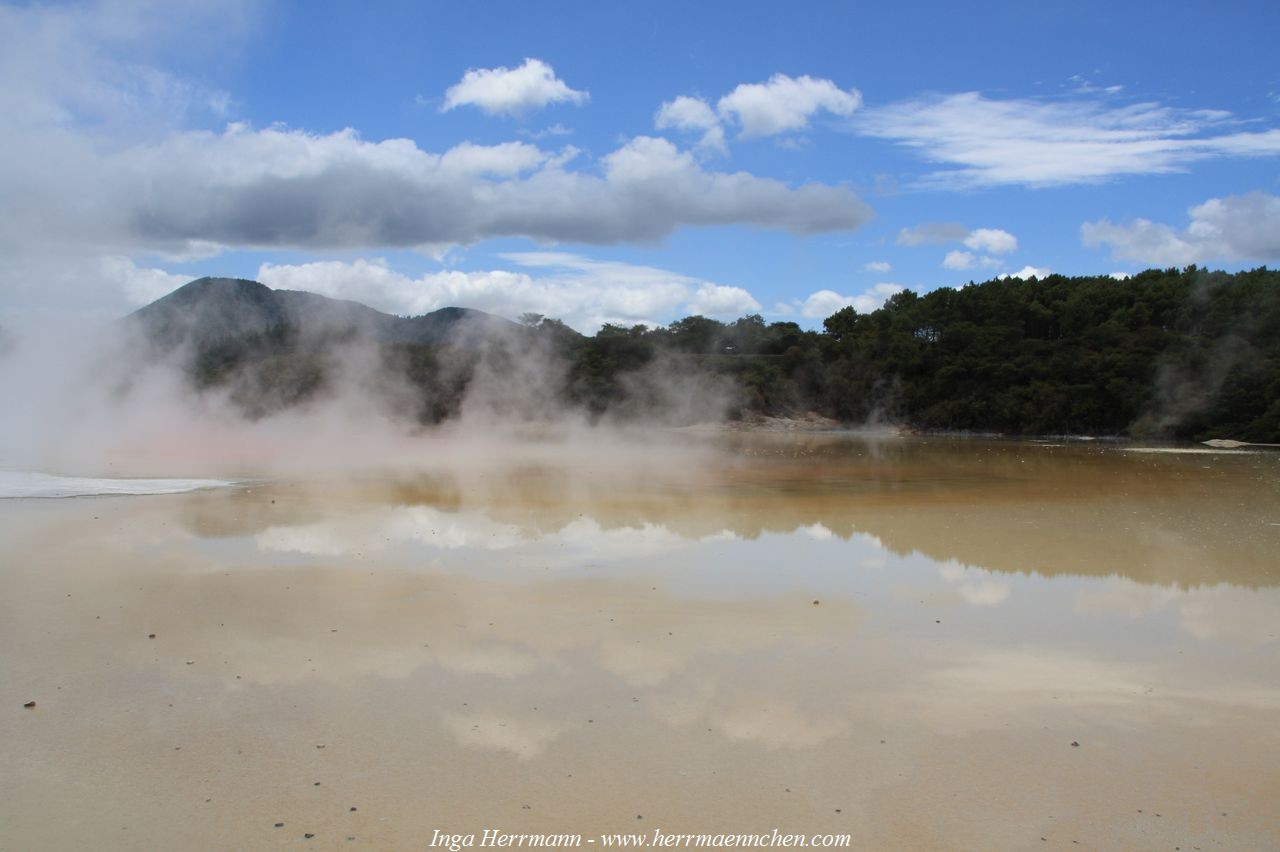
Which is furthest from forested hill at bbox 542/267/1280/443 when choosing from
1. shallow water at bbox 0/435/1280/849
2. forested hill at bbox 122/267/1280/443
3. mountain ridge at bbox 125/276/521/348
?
shallow water at bbox 0/435/1280/849

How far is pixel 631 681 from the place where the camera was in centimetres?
378

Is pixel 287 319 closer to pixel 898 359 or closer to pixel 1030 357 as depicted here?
pixel 898 359

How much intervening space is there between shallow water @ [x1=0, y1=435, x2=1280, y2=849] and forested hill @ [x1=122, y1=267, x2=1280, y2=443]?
18.1m

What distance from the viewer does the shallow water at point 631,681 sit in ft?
8.93

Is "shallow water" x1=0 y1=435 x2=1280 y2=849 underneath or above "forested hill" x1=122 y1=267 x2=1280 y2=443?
underneath

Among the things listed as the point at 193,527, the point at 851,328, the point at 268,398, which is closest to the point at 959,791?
the point at 193,527

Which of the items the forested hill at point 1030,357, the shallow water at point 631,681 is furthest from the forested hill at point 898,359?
the shallow water at point 631,681

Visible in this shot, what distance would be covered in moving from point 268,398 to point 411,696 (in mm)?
21341

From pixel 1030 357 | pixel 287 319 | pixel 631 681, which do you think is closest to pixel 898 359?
pixel 1030 357

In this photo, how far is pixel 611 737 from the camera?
3207mm

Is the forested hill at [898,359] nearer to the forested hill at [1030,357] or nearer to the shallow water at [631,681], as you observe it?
the forested hill at [1030,357]

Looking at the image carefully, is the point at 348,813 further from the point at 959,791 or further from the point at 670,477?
the point at 670,477

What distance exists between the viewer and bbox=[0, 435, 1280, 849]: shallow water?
2.72 metres

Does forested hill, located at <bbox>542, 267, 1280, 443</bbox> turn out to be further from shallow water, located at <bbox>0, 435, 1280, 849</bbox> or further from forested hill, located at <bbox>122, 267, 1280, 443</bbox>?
shallow water, located at <bbox>0, 435, 1280, 849</bbox>
